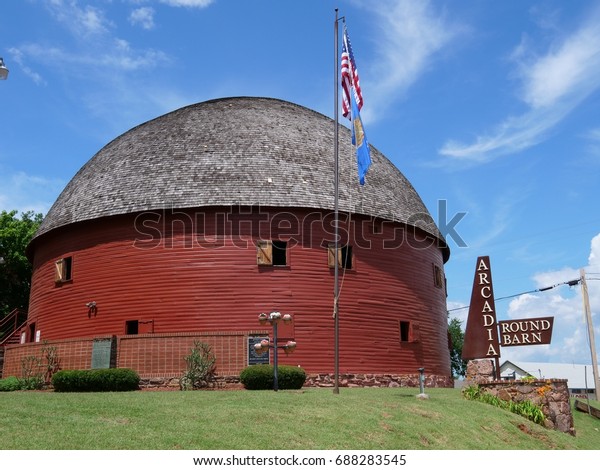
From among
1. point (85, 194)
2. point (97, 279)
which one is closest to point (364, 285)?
point (97, 279)

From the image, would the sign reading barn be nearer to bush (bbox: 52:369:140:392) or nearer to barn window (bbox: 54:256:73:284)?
bush (bbox: 52:369:140:392)

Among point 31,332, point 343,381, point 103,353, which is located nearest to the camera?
point 103,353

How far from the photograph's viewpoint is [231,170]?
27812mm

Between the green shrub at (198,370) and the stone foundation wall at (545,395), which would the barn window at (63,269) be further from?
the stone foundation wall at (545,395)

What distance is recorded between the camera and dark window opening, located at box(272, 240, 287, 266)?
2697 centimetres

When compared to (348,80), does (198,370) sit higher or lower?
lower

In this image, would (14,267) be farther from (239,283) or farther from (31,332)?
(239,283)

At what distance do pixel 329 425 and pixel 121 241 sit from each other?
51.0 feet

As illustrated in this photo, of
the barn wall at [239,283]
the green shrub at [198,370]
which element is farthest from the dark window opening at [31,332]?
the green shrub at [198,370]

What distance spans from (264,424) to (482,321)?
36.7 feet

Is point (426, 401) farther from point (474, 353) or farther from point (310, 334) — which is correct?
point (310, 334)

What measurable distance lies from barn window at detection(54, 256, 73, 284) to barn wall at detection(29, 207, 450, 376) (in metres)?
0.31

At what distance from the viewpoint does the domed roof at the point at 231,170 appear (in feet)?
89.5

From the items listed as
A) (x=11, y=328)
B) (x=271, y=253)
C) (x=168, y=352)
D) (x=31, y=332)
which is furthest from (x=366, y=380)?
(x=11, y=328)
